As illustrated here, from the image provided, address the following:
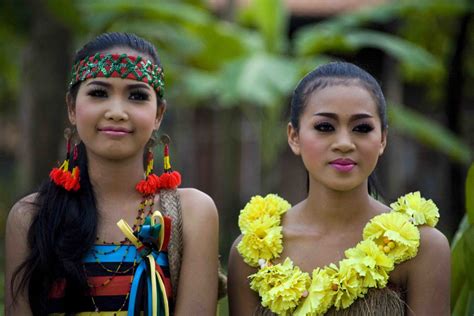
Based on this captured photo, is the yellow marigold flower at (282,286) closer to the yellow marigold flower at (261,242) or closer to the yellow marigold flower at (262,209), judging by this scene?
the yellow marigold flower at (261,242)

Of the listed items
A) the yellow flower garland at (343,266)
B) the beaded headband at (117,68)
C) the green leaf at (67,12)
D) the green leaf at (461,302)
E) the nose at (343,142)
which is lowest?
the green leaf at (461,302)

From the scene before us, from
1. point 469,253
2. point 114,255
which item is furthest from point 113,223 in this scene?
point 469,253

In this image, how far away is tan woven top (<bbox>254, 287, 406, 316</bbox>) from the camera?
250cm

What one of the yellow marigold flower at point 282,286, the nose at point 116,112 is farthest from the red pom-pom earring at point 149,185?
the yellow marigold flower at point 282,286

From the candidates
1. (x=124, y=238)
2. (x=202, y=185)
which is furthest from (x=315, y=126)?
(x=202, y=185)

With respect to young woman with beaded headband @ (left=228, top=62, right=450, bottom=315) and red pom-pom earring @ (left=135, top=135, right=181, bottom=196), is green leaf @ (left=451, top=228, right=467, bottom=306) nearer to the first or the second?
young woman with beaded headband @ (left=228, top=62, right=450, bottom=315)

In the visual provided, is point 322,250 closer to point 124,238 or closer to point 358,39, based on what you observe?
point 124,238

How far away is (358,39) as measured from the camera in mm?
7855

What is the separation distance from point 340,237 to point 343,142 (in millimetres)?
326

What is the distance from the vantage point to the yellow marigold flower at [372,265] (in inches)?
98.2

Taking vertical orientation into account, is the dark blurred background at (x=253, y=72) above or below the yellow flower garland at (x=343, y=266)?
above

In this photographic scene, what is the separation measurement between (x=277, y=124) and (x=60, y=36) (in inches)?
98.8

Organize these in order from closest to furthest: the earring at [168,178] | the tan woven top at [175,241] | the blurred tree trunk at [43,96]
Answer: the tan woven top at [175,241] → the earring at [168,178] → the blurred tree trunk at [43,96]

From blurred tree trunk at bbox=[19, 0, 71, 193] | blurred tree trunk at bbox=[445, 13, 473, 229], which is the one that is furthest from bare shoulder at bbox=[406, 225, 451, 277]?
blurred tree trunk at bbox=[19, 0, 71, 193]
